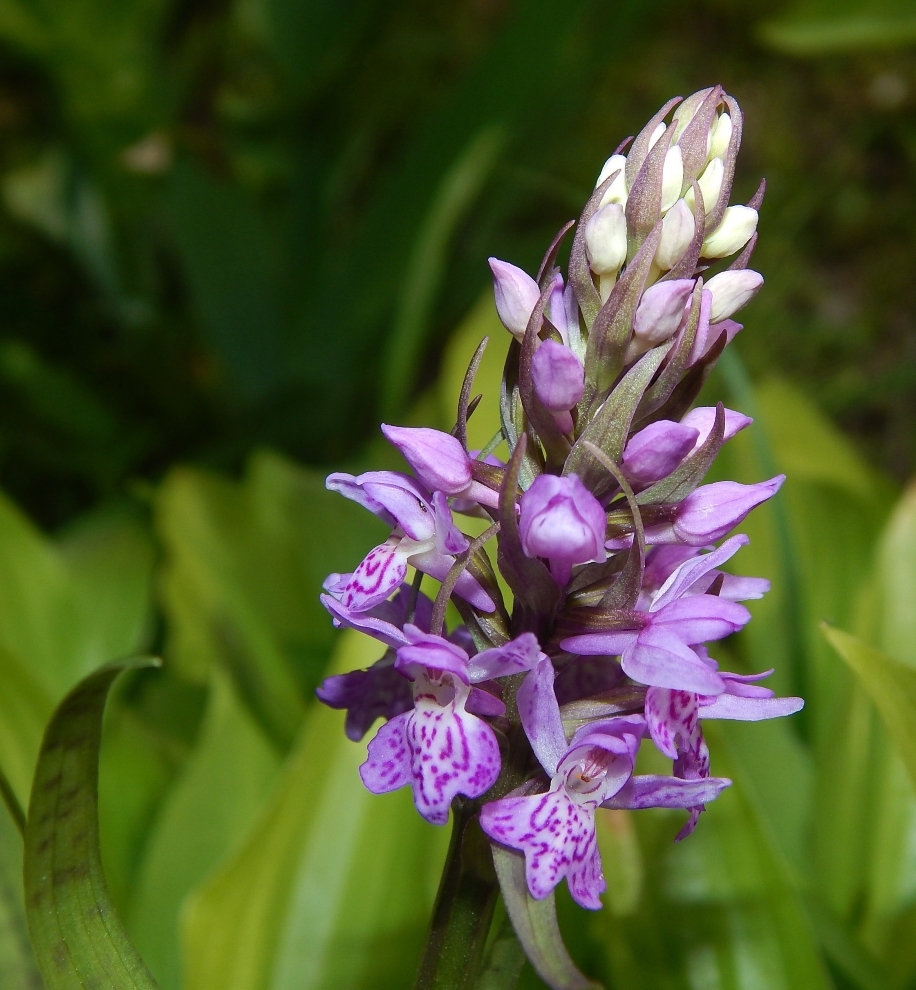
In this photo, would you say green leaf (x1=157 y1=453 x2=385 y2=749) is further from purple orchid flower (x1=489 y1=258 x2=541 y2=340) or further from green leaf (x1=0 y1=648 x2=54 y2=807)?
purple orchid flower (x1=489 y1=258 x2=541 y2=340)

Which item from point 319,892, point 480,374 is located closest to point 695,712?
point 319,892

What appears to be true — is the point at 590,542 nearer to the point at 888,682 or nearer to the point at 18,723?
the point at 888,682

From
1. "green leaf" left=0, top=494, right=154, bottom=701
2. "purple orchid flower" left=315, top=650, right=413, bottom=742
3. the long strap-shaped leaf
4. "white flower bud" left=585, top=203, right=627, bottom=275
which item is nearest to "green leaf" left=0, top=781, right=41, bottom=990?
the long strap-shaped leaf

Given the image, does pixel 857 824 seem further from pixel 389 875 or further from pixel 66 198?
pixel 66 198

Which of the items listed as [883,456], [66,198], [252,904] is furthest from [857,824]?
[66,198]

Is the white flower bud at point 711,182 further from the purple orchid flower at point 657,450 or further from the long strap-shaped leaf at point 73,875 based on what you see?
the long strap-shaped leaf at point 73,875

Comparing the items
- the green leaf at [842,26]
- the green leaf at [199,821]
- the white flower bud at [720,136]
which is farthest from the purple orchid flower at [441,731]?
the green leaf at [842,26]
